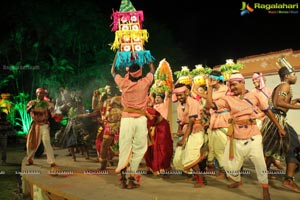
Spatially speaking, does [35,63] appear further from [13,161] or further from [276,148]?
[276,148]

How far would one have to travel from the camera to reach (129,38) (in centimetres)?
823

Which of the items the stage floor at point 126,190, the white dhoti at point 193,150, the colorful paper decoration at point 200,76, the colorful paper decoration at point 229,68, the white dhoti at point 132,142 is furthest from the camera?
the colorful paper decoration at point 200,76

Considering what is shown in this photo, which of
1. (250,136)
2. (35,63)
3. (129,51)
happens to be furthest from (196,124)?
(35,63)

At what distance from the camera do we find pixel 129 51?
8039 mm

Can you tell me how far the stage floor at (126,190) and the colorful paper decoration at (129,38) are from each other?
2.55m

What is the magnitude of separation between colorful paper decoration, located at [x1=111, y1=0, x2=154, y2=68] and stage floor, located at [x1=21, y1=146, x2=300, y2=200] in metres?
2.55

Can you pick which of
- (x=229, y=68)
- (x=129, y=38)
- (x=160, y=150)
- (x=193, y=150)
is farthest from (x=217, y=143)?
(x=129, y=38)

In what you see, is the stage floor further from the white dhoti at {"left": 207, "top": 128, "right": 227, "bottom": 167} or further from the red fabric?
the white dhoti at {"left": 207, "top": 128, "right": 227, "bottom": 167}

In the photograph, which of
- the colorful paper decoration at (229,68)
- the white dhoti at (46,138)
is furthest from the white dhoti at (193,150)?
the white dhoti at (46,138)

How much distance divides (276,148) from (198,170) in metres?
1.40

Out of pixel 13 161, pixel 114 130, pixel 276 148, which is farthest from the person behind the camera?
pixel 13 161

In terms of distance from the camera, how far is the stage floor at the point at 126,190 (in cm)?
558

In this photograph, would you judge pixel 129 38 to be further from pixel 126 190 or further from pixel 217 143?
pixel 126 190

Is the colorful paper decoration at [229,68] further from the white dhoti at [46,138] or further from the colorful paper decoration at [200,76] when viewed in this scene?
the white dhoti at [46,138]
